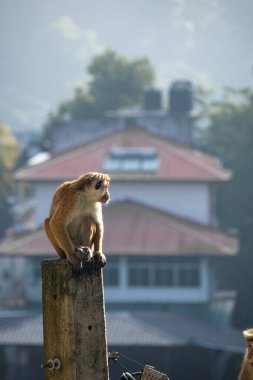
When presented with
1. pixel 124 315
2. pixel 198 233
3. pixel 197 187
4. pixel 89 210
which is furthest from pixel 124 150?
pixel 89 210

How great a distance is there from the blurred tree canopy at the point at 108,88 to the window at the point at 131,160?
24.2 metres

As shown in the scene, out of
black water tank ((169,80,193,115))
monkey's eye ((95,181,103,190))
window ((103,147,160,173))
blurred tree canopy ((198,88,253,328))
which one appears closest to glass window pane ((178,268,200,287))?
blurred tree canopy ((198,88,253,328))

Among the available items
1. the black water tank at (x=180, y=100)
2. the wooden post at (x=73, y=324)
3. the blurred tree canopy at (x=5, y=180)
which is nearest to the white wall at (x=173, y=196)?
the black water tank at (x=180, y=100)

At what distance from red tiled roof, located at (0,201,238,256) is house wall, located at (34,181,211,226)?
5.01 feet

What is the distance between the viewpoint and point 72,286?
38.0 feet

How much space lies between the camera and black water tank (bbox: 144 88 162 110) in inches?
3302

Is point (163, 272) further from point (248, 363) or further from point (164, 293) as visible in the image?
point (248, 363)

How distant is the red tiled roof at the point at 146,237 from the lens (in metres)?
60.5

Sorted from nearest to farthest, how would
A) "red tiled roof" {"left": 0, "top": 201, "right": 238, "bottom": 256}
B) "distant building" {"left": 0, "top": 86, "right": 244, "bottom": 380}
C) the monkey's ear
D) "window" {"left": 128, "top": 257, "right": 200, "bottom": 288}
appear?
the monkey's ear, "distant building" {"left": 0, "top": 86, "right": 244, "bottom": 380}, "red tiled roof" {"left": 0, "top": 201, "right": 238, "bottom": 256}, "window" {"left": 128, "top": 257, "right": 200, "bottom": 288}

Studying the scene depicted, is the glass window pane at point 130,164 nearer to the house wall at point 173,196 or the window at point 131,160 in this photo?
the window at point 131,160

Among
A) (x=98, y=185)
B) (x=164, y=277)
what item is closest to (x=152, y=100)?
(x=164, y=277)

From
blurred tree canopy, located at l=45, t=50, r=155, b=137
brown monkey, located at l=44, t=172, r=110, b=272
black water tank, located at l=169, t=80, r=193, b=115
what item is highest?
blurred tree canopy, located at l=45, t=50, r=155, b=137

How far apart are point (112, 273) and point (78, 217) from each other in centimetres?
4847

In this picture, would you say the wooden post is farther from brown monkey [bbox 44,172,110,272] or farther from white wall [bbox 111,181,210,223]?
white wall [bbox 111,181,210,223]
